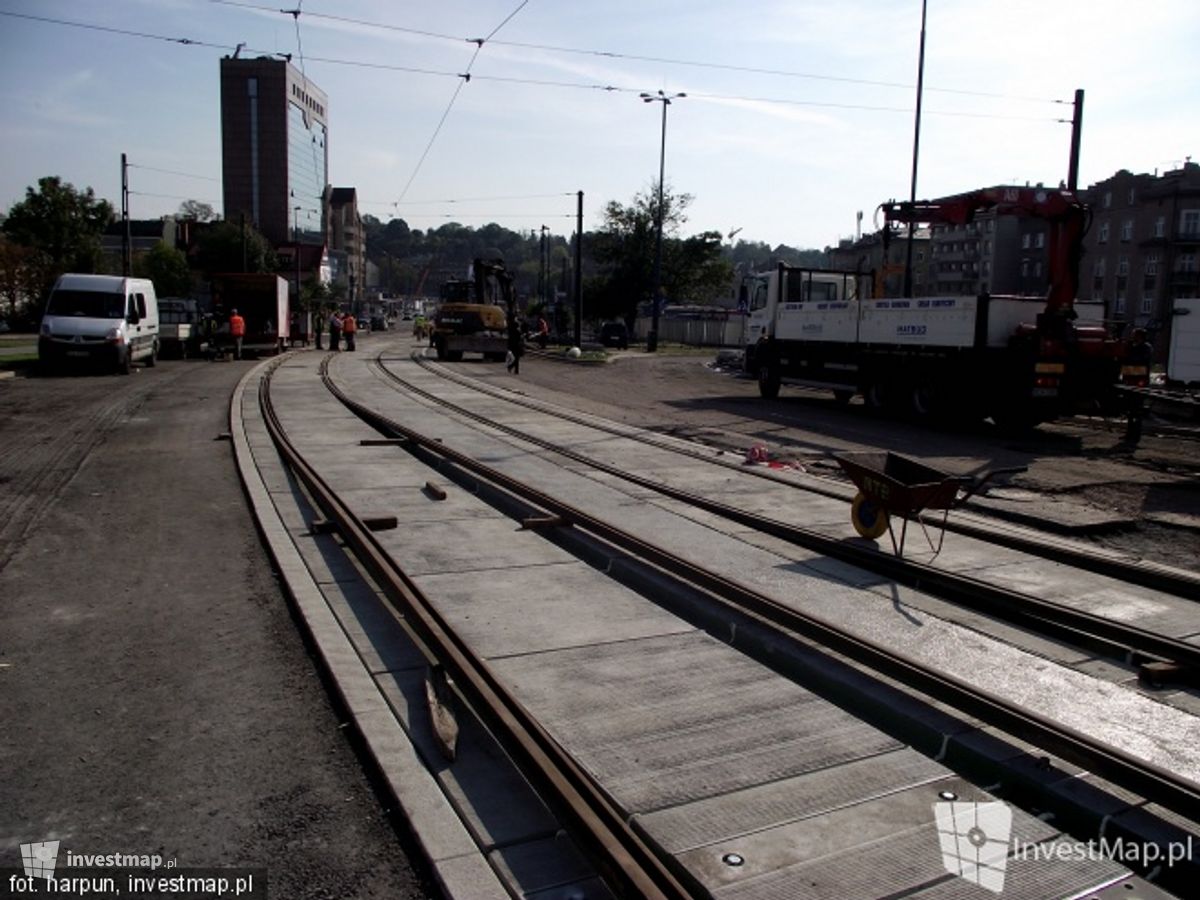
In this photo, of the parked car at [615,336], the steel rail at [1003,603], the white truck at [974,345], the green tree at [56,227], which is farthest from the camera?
the green tree at [56,227]

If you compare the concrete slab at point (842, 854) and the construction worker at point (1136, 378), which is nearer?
the concrete slab at point (842, 854)

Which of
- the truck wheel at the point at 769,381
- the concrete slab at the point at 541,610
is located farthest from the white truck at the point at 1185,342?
the concrete slab at the point at 541,610

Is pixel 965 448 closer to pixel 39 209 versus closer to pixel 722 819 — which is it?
pixel 722 819

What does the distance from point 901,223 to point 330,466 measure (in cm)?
1511

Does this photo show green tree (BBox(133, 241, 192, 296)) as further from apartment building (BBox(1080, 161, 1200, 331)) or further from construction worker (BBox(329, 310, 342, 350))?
apartment building (BBox(1080, 161, 1200, 331))

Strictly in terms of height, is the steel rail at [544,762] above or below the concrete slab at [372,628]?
above

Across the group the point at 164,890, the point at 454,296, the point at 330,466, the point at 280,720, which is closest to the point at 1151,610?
the point at 280,720

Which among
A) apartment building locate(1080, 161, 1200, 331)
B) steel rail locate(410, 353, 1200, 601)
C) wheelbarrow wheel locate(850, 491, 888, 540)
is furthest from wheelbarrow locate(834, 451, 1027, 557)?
apartment building locate(1080, 161, 1200, 331)

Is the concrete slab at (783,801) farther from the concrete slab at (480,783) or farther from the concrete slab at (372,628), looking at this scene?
the concrete slab at (372,628)

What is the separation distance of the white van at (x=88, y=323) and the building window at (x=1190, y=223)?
68114mm

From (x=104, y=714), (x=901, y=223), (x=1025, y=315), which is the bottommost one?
(x=104, y=714)

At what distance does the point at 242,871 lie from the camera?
3.44 m

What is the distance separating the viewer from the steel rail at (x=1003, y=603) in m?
5.61

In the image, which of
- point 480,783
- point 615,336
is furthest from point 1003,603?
point 615,336
